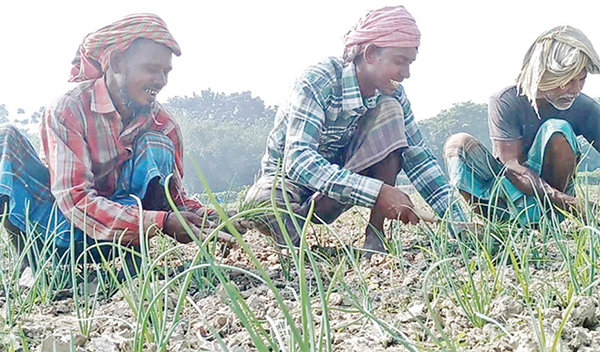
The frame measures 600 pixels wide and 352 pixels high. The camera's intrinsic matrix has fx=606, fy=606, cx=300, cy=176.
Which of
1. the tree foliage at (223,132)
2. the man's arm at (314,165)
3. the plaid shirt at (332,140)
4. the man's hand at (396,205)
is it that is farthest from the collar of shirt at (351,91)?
the tree foliage at (223,132)

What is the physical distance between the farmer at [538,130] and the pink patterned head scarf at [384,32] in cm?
58

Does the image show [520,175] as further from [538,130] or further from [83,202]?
[83,202]

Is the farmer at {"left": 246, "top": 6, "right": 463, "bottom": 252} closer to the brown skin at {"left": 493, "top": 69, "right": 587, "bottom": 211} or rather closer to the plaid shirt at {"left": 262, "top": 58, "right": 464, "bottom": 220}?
the plaid shirt at {"left": 262, "top": 58, "right": 464, "bottom": 220}

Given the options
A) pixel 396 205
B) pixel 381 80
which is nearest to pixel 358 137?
pixel 381 80

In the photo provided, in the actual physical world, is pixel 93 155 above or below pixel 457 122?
above

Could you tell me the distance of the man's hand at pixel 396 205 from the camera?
6.26 feet

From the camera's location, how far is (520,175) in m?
2.40

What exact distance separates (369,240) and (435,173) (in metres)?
0.39

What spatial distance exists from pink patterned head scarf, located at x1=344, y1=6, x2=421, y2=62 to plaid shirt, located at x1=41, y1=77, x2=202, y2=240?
0.76 meters

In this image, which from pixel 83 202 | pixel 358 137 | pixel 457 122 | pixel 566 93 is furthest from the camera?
pixel 457 122

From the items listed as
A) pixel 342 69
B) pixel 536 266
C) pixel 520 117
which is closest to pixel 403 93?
pixel 342 69

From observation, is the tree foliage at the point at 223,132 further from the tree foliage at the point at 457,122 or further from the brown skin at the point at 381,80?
the brown skin at the point at 381,80

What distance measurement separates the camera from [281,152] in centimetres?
234

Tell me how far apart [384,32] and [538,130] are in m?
0.86
